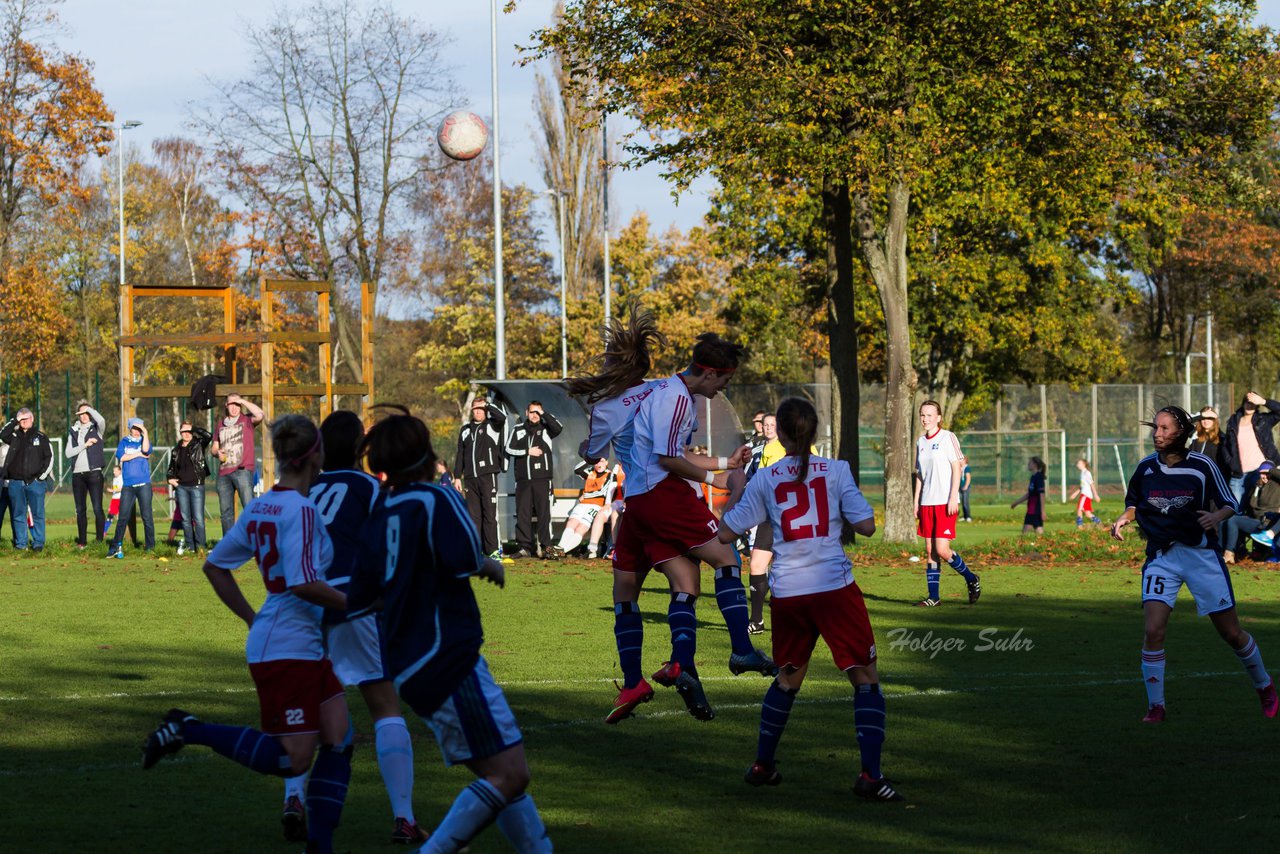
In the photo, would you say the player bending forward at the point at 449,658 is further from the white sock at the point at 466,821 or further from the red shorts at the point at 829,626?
the red shorts at the point at 829,626

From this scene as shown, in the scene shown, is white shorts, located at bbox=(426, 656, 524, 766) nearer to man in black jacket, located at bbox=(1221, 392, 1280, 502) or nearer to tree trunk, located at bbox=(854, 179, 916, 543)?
man in black jacket, located at bbox=(1221, 392, 1280, 502)

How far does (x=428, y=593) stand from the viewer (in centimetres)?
505

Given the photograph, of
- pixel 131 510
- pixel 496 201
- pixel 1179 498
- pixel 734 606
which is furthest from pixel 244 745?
pixel 496 201

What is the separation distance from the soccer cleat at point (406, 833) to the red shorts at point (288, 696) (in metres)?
0.52

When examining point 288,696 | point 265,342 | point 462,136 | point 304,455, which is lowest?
point 288,696

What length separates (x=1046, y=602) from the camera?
642 inches

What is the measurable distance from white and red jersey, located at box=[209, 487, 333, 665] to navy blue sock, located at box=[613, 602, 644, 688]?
3.03 m

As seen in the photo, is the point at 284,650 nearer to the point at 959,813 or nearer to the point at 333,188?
the point at 959,813

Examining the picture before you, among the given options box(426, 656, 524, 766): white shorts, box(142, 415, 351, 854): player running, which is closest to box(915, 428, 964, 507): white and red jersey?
box(142, 415, 351, 854): player running

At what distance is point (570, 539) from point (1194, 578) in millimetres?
14733

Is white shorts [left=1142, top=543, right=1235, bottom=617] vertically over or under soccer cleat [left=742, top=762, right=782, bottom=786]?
over

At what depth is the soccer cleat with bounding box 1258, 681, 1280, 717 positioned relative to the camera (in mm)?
9047

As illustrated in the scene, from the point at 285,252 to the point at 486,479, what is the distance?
3139 cm

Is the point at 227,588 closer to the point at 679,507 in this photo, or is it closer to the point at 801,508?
the point at 801,508
